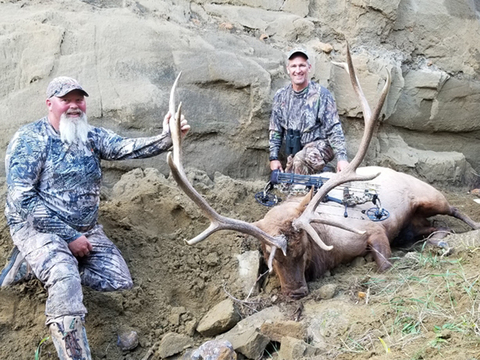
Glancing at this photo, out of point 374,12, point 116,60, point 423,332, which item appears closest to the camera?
point 423,332

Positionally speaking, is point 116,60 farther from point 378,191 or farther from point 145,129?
point 378,191

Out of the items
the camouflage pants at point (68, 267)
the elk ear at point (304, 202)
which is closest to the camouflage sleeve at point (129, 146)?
the camouflage pants at point (68, 267)

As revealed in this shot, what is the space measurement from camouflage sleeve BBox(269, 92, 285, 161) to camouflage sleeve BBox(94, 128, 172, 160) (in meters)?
1.89

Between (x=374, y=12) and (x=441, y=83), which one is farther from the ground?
(x=374, y=12)

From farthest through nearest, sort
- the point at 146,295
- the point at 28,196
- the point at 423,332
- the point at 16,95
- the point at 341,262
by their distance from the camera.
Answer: the point at 16,95 → the point at 341,262 → the point at 146,295 → the point at 28,196 → the point at 423,332

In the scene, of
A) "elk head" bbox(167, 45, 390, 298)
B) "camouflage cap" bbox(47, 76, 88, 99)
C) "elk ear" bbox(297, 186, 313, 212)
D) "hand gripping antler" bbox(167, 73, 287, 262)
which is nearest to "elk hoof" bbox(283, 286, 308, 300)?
"elk head" bbox(167, 45, 390, 298)

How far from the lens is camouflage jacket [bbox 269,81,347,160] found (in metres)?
6.45

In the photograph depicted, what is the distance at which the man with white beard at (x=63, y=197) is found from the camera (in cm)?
427

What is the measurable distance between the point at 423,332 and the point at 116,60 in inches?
157

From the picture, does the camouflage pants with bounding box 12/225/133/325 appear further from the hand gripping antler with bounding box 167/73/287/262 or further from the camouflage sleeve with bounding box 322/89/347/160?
the camouflage sleeve with bounding box 322/89/347/160

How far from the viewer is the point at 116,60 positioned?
618 cm

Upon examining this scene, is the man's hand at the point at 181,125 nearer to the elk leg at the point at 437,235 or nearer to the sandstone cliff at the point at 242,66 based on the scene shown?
the sandstone cliff at the point at 242,66

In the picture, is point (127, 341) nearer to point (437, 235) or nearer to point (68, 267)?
point (68, 267)

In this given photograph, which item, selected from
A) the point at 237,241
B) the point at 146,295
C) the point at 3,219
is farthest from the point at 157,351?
the point at 3,219
